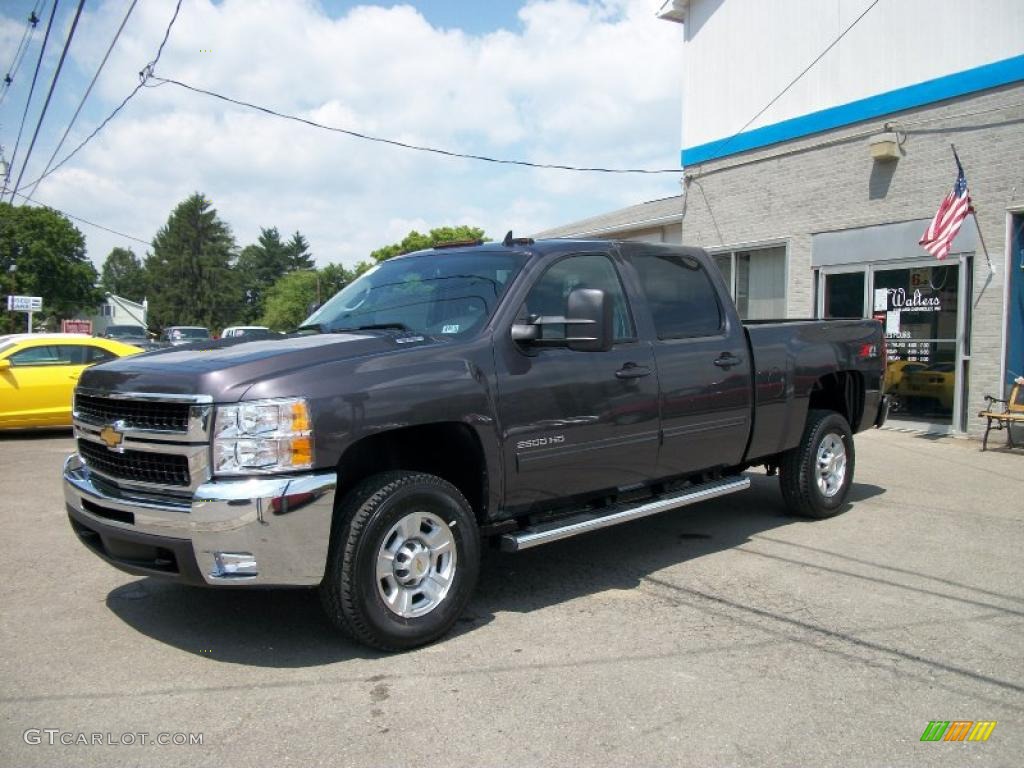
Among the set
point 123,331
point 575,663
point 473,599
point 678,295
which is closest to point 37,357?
point 473,599

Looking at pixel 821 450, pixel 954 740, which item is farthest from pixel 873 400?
pixel 954 740

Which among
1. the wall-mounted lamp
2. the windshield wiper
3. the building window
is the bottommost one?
the windshield wiper

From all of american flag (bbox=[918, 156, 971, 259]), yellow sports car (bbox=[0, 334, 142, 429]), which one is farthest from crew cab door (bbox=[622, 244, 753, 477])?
yellow sports car (bbox=[0, 334, 142, 429])

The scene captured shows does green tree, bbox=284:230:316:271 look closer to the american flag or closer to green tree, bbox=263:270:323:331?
green tree, bbox=263:270:323:331

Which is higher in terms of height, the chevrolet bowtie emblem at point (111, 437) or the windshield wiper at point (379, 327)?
the windshield wiper at point (379, 327)

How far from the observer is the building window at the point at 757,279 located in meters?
14.7

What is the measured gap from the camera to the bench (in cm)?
1043

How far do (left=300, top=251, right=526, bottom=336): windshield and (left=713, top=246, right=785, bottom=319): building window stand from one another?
9964 mm

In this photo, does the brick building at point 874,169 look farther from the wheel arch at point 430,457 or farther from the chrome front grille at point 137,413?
the chrome front grille at point 137,413

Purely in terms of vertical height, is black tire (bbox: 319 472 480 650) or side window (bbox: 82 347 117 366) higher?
side window (bbox: 82 347 117 366)

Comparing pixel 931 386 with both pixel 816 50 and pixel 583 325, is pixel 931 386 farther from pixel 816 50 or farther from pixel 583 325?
pixel 583 325

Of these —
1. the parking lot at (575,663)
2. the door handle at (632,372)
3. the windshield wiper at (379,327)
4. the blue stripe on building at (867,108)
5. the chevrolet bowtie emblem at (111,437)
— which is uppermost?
the blue stripe on building at (867,108)

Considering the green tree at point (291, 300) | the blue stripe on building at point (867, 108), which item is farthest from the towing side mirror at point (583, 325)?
the green tree at point (291, 300)

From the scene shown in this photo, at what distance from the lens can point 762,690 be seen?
12.4 ft
